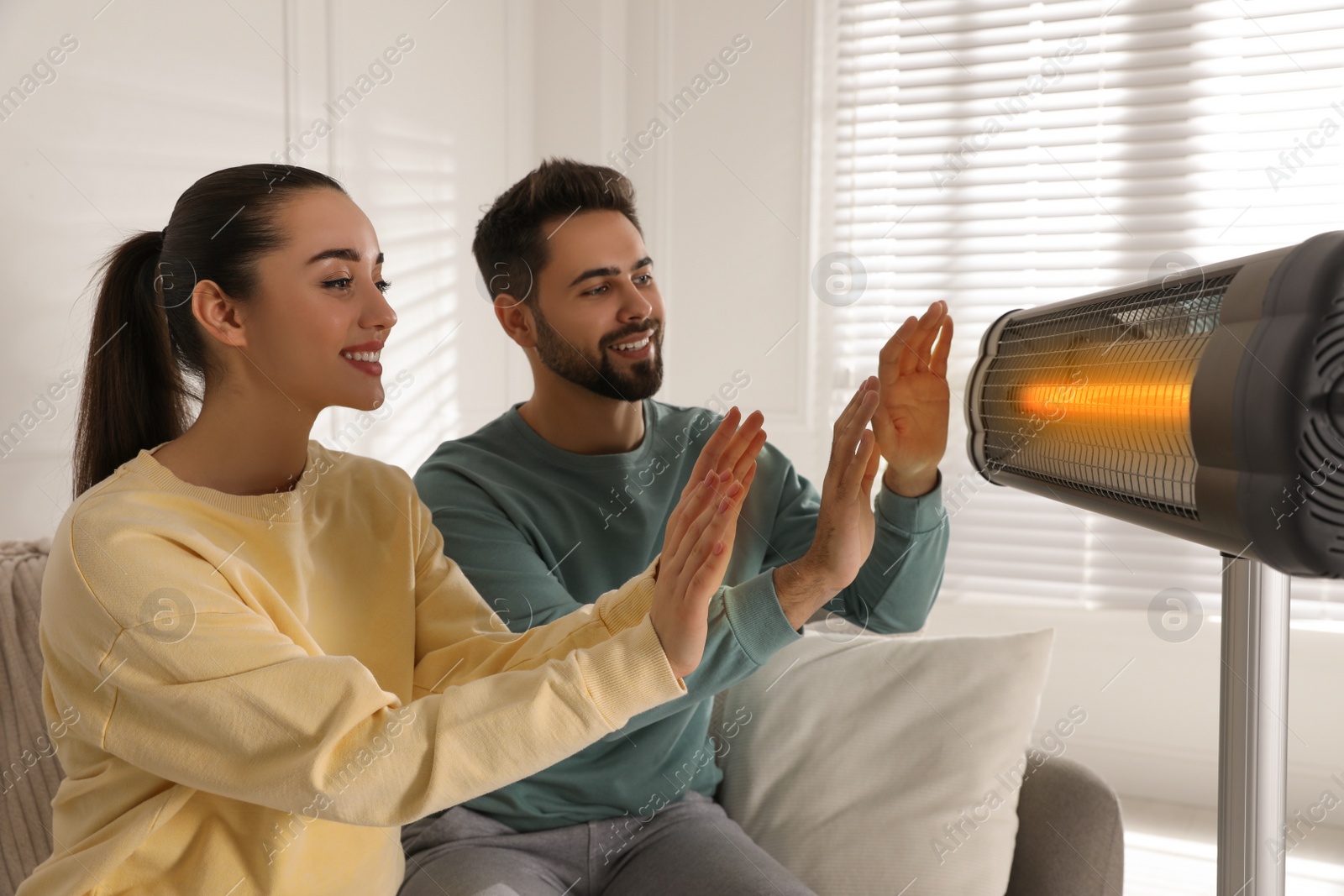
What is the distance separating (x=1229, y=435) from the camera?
1.70 feet

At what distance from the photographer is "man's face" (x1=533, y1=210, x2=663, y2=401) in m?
1.64

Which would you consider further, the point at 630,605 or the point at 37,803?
the point at 37,803

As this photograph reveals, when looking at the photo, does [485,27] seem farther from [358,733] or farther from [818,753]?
[358,733]

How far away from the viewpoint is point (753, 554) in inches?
65.1

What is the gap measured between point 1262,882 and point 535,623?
92 cm

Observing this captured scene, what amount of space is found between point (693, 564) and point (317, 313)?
0.50 meters

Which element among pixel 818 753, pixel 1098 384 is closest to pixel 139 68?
pixel 818 753

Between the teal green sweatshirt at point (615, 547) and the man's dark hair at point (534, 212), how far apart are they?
10.5 inches

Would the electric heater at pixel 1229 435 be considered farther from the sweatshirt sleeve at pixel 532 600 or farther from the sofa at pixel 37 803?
the sofa at pixel 37 803

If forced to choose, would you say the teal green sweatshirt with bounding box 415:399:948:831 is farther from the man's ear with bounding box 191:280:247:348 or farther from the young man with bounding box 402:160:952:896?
the man's ear with bounding box 191:280:247:348

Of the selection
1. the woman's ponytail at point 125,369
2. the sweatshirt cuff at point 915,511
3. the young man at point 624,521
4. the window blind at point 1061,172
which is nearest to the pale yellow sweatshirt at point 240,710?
the woman's ponytail at point 125,369

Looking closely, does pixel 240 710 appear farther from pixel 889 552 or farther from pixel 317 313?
pixel 889 552

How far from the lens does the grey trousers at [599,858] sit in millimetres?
1311

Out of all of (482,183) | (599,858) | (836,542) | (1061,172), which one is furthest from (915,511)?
(482,183)
